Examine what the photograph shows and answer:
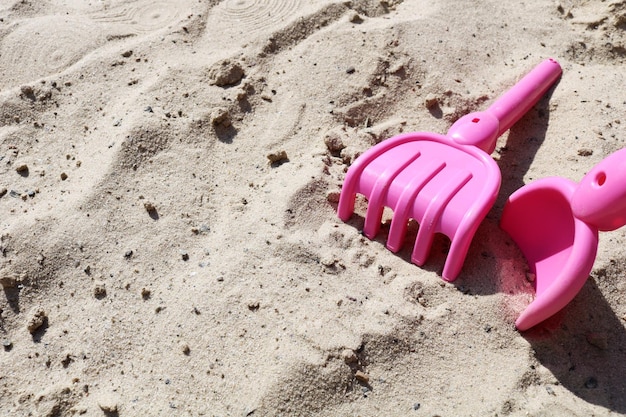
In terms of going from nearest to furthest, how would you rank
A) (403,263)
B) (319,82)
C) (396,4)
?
(403,263) < (319,82) < (396,4)

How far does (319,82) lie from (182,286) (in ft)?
2.76

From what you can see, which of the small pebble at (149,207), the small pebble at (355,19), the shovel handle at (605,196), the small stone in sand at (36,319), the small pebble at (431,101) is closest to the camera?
the shovel handle at (605,196)

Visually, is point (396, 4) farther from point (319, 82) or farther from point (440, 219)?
point (440, 219)

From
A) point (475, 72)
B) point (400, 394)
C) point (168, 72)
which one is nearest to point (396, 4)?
point (475, 72)

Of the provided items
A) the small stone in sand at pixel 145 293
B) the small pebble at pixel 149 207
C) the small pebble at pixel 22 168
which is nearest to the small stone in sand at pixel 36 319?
the small stone in sand at pixel 145 293

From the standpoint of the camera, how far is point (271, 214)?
170 centimetres

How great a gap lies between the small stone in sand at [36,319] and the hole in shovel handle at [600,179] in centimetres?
136

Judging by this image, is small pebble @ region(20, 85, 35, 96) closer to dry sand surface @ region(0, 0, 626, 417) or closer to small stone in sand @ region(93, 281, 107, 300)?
dry sand surface @ region(0, 0, 626, 417)

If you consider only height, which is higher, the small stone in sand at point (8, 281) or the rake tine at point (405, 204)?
the rake tine at point (405, 204)

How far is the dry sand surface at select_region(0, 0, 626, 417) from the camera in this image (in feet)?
4.66

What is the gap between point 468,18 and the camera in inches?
89.1

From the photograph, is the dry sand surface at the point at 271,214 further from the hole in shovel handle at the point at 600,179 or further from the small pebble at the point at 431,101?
the hole in shovel handle at the point at 600,179

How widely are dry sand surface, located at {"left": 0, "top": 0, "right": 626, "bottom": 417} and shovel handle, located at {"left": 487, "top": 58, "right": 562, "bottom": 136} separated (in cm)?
6

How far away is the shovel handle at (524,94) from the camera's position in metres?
1.86
